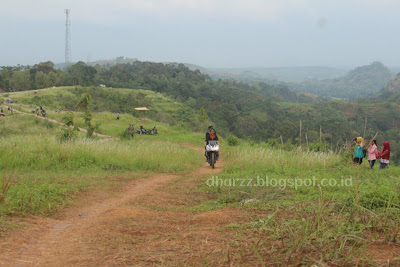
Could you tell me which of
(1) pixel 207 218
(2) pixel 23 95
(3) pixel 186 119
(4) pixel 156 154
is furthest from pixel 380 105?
(1) pixel 207 218

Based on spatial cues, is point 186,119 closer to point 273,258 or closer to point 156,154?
point 156,154

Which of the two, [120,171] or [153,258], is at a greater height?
[153,258]

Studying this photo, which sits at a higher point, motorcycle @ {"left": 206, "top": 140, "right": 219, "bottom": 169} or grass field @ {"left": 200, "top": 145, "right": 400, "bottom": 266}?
grass field @ {"left": 200, "top": 145, "right": 400, "bottom": 266}

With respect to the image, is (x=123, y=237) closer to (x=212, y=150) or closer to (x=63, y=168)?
(x=63, y=168)

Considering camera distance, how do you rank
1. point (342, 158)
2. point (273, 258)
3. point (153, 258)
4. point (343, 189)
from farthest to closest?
point (342, 158)
point (343, 189)
point (153, 258)
point (273, 258)

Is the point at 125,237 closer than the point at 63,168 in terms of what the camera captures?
Yes

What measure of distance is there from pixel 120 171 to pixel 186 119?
3519 centimetres

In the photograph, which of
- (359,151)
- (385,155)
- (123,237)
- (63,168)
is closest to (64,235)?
(123,237)

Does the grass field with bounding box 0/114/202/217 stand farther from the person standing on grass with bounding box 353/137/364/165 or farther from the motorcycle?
the person standing on grass with bounding box 353/137/364/165

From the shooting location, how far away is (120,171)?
28.8ft

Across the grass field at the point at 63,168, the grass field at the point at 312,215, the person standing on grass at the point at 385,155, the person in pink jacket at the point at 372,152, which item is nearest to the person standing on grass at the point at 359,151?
the person in pink jacket at the point at 372,152

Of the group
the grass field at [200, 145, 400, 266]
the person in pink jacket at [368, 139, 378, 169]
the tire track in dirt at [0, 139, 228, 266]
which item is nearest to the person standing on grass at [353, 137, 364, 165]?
the person in pink jacket at [368, 139, 378, 169]

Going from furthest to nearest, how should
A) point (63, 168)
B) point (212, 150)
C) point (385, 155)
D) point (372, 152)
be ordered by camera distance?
point (212, 150), point (372, 152), point (385, 155), point (63, 168)

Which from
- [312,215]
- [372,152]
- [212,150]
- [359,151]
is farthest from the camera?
[212,150]
